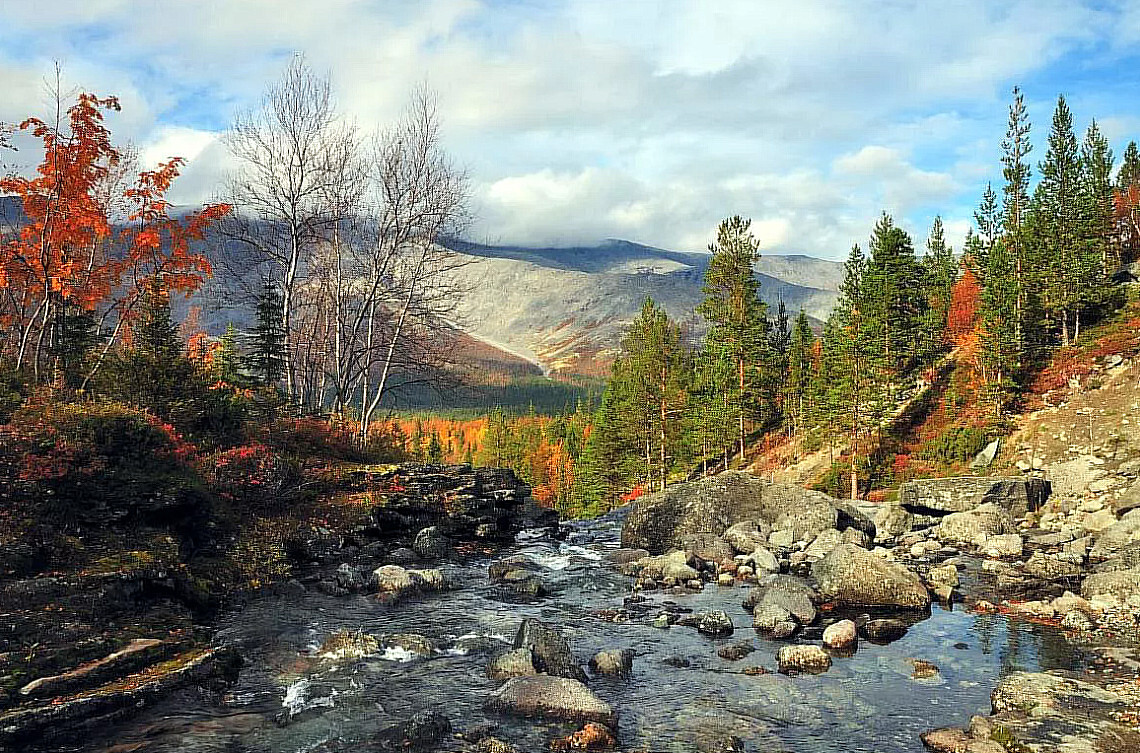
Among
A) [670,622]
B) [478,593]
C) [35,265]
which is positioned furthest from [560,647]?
[35,265]

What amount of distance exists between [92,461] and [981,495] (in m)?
29.0

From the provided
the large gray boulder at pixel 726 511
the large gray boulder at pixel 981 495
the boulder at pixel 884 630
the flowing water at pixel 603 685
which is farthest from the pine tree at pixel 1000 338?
the boulder at pixel 884 630

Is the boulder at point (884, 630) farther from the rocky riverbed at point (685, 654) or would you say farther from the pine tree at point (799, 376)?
the pine tree at point (799, 376)

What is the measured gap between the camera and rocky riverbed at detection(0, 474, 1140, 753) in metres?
9.80

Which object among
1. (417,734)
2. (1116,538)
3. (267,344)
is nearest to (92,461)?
(417,734)

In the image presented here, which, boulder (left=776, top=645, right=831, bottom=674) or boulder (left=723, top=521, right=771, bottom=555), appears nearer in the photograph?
boulder (left=776, top=645, right=831, bottom=674)

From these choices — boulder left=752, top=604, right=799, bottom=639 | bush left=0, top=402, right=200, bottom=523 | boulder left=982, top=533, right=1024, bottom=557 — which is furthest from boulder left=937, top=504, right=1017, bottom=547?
bush left=0, top=402, right=200, bottom=523

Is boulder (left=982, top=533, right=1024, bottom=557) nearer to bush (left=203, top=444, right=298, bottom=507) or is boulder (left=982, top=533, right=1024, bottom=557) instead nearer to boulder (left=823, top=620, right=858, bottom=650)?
boulder (left=823, top=620, right=858, bottom=650)

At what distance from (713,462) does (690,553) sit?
3745 cm

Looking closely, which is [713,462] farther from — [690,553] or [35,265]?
[35,265]

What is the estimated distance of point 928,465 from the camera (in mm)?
38312

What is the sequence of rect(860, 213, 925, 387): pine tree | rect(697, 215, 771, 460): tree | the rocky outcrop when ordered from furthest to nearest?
rect(697, 215, 771, 460): tree
rect(860, 213, 925, 387): pine tree
the rocky outcrop

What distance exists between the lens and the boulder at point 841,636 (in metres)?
13.7

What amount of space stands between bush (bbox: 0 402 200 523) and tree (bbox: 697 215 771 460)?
36.8m
